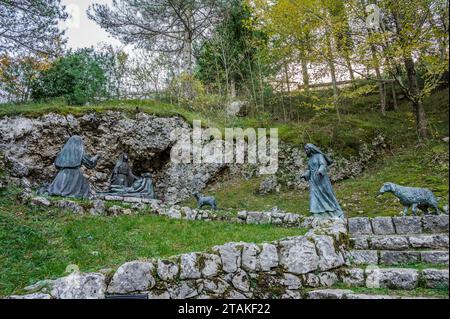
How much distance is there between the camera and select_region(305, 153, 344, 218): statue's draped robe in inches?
300

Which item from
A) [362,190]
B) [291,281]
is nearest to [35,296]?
[291,281]

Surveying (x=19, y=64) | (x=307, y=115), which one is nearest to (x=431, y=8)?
(x=307, y=115)

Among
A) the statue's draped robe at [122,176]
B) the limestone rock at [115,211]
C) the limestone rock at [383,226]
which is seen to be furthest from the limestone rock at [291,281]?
the statue's draped robe at [122,176]

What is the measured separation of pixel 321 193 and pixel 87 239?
5128 mm

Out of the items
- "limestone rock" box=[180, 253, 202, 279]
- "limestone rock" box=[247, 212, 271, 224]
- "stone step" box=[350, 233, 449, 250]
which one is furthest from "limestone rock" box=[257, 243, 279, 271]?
"limestone rock" box=[247, 212, 271, 224]

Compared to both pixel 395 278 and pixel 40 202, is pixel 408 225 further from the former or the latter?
pixel 40 202

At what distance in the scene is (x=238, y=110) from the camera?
18391 millimetres

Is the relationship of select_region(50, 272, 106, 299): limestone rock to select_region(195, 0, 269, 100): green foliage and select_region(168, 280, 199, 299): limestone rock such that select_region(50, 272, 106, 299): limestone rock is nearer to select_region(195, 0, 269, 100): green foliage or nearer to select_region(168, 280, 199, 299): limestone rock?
select_region(168, 280, 199, 299): limestone rock

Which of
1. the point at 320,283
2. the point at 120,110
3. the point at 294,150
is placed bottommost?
the point at 320,283

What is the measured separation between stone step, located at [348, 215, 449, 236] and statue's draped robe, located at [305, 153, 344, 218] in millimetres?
1454

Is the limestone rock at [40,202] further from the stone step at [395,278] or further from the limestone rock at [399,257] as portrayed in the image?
the limestone rock at [399,257]

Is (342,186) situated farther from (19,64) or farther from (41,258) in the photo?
(19,64)

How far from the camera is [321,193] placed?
777 cm
